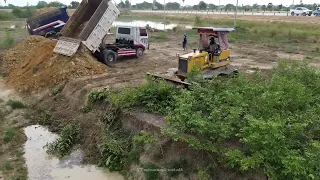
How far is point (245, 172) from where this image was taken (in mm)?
6012

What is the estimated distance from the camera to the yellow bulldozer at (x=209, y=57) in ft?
36.1

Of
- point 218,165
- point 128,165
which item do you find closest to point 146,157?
point 128,165

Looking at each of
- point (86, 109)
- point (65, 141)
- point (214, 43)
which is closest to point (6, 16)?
point (86, 109)

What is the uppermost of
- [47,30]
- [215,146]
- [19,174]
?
[47,30]

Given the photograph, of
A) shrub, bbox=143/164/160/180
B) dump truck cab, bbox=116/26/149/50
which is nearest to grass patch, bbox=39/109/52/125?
shrub, bbox=143/164/160/180

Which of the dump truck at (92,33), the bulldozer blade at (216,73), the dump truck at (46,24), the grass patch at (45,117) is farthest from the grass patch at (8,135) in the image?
the dump truck at (46,24)

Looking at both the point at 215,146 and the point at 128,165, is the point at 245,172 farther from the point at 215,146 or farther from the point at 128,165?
the point at 128,165

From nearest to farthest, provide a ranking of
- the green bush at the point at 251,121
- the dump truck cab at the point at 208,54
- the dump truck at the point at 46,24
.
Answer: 1. the green bush at the point at 251,121
2. the dump truck cab at the point at 208,54
3. the dump truck at the point at 46,24

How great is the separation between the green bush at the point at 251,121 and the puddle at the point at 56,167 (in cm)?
222

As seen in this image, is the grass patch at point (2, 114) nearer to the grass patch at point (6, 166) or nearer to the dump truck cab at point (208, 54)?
the grass patch at point (6, 166)

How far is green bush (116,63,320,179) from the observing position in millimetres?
5619

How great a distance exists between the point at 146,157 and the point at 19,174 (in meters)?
3.30

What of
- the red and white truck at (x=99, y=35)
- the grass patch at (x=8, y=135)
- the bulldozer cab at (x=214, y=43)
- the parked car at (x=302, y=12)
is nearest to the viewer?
the grass patch at (x=8, y=135)

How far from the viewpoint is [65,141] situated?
920 cm
